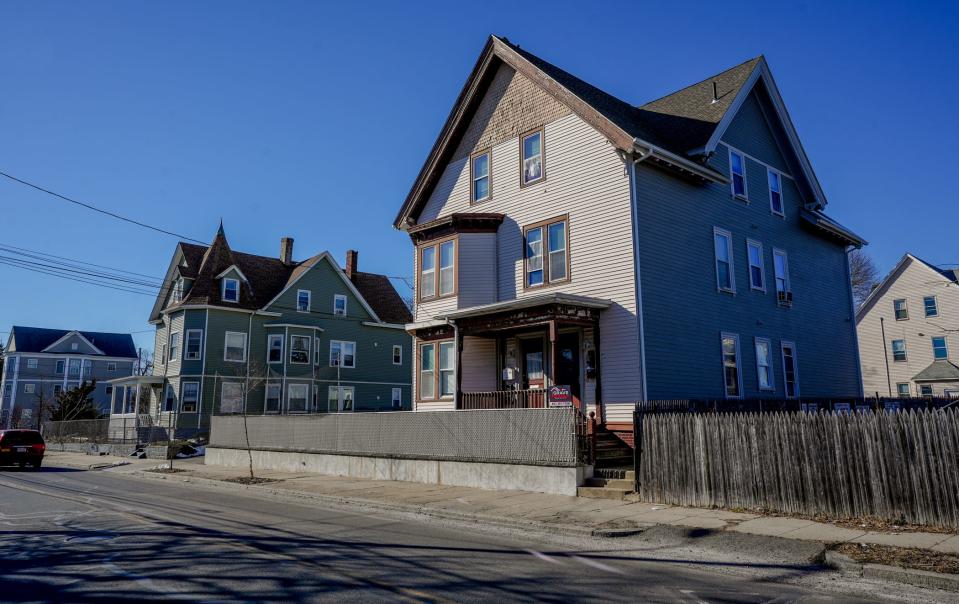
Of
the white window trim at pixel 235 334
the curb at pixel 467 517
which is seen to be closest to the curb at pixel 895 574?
the curb at pixel 467 517

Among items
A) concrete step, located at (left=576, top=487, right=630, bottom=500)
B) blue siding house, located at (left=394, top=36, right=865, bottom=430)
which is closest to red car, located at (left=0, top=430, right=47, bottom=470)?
blue siding house, located at (left=394, top=36, right=865, bottom=430)

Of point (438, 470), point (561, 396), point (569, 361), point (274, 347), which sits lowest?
point (438, 470)

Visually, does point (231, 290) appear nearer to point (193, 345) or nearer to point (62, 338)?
point (193, 345)

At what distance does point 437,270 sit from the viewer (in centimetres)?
2253

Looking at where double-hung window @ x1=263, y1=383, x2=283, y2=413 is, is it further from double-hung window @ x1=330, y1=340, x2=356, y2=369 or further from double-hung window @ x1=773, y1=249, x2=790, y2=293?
double-hung window @ x1=773, y1=249, x2=790, y2=293

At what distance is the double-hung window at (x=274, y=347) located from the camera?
42.2 meters

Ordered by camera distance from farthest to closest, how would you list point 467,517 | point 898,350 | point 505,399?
point 898,350
point 505,399
point 467,517

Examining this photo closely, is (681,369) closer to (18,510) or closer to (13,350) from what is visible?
(18,510)

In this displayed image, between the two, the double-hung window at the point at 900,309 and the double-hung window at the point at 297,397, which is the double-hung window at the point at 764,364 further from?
the double-hung window at the point at 297,397

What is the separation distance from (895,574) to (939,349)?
42455 millimetres

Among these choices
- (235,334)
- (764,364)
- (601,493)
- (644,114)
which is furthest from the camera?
(235,334)

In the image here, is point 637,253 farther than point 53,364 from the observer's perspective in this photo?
No

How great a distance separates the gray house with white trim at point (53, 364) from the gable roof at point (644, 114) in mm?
66096

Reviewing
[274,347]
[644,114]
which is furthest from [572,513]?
[274,347]
